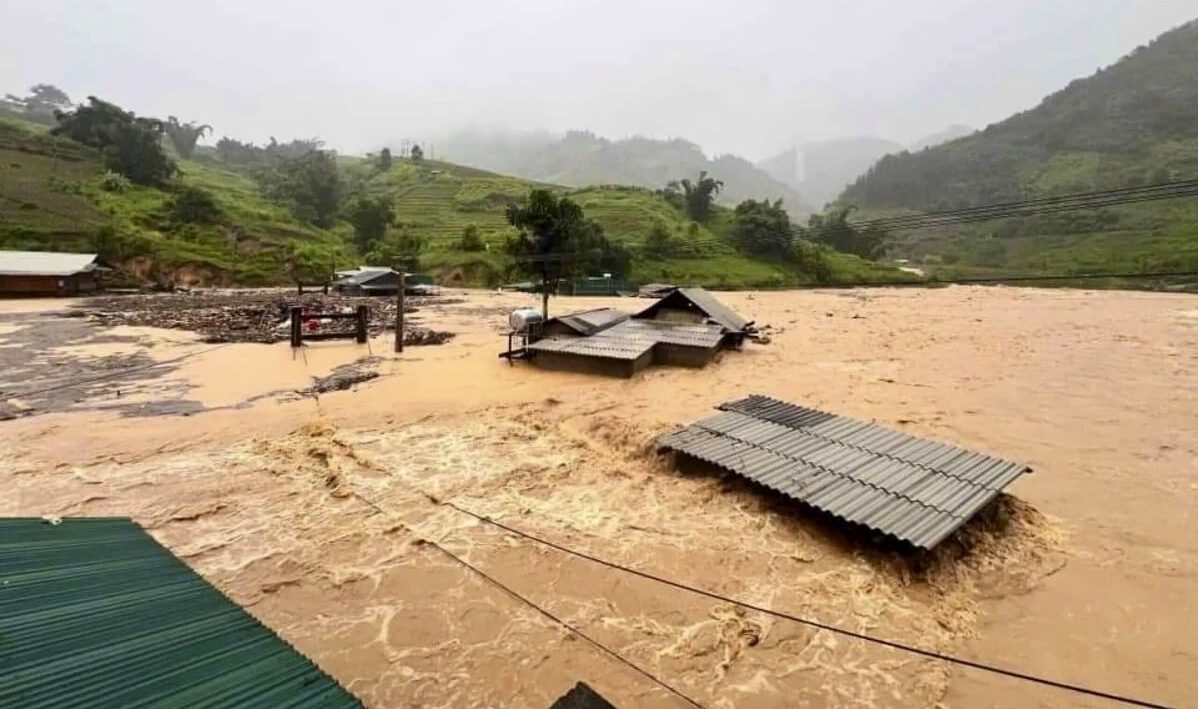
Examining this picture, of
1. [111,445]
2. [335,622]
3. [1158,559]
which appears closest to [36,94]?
[111,445]

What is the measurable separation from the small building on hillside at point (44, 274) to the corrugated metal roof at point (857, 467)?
4710 centimetres

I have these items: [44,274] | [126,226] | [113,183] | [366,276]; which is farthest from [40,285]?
[113,183]

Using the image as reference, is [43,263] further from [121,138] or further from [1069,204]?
[1069,204]

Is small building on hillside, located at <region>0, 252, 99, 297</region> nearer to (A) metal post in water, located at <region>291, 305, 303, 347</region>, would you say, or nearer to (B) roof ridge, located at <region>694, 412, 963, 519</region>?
(A) metal post in water, located at <region>291, 305, 303, 347</region>

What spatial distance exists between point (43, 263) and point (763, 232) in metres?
65.0

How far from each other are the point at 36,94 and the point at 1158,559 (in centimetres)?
18198

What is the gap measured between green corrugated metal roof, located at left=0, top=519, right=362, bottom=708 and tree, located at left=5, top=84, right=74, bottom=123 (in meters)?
156

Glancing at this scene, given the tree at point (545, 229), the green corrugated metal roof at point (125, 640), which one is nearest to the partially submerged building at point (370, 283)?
the tree at point (545, 229)

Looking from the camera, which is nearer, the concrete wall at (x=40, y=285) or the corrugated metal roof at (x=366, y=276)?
the concrete wall at (x=40, y=285)

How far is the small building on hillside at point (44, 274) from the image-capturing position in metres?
37.4

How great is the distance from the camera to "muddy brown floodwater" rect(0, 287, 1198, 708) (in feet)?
22.0

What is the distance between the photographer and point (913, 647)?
691cm

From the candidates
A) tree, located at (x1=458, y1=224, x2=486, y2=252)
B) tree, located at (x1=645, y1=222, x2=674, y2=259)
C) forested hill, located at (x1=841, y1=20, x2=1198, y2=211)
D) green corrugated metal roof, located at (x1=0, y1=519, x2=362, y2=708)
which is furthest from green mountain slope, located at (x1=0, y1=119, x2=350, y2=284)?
forested hill, located at (x1=841, y1=20, x2=1198, y2=211)

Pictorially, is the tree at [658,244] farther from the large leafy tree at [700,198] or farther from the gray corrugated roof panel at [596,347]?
the gray corrugated roof panel at [596,347]
